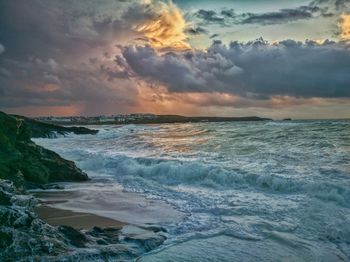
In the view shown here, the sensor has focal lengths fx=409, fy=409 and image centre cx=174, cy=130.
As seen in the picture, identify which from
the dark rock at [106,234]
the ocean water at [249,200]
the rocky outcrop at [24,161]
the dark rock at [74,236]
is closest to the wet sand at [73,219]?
the dark rock at [106,234]

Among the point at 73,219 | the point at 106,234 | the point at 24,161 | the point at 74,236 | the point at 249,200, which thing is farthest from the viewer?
the point at 24,161

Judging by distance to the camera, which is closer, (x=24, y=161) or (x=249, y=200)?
(x=249, y=200)

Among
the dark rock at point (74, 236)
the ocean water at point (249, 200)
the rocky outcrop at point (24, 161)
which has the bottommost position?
the ocean water at point (249, 200)

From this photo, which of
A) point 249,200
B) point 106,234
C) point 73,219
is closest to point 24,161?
point 73,219

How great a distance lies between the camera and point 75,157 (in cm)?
2181

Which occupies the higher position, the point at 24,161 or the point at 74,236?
the point at 24,161

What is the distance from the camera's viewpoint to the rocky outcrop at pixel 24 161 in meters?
10.4

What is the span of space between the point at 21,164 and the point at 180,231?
6.34m

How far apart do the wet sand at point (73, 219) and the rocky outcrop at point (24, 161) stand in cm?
164

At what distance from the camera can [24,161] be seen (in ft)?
40.3

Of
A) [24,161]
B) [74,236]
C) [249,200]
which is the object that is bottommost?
[249,200]

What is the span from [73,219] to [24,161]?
460 cm

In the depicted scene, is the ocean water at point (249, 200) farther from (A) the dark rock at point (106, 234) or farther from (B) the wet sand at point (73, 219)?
(B) the wet sand at point (73, 219)

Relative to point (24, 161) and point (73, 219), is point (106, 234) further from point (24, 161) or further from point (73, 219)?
point (24, 161)
